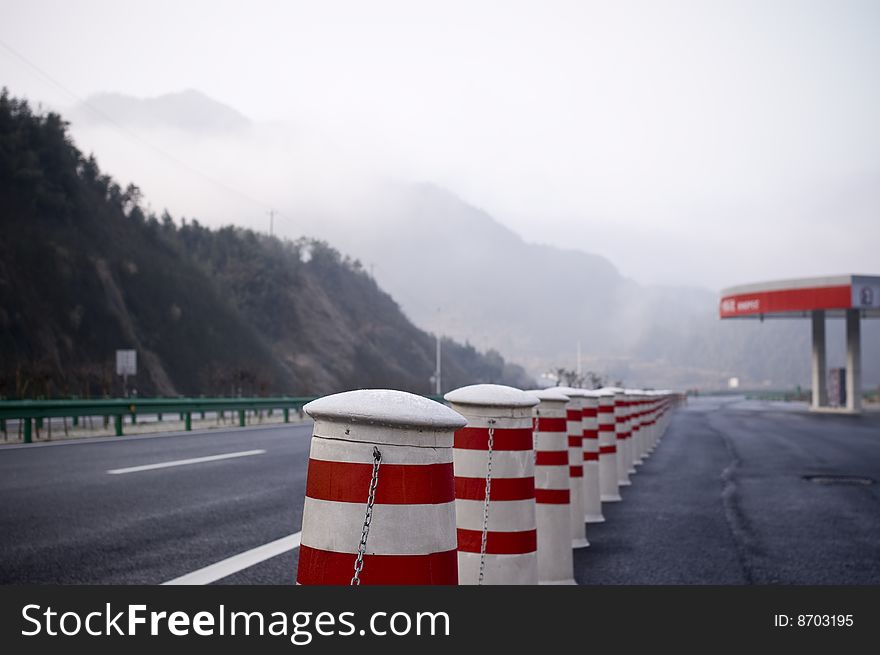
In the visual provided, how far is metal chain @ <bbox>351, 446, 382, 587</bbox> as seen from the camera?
3182 mm

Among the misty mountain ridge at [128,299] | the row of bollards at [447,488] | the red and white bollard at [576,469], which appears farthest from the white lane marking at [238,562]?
the misty mountain ridge at [128,299]

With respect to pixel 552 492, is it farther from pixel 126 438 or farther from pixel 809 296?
pixel 809 296

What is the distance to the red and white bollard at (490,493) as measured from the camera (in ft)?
16.8

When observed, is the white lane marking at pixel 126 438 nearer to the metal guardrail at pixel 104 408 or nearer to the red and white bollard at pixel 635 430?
the metal guardrail at pixel 104 408

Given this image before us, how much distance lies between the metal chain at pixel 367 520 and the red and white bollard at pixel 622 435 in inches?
386

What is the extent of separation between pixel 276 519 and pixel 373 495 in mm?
6085

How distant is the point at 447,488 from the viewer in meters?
3.43

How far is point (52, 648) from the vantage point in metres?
3.56

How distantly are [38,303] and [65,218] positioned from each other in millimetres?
9780

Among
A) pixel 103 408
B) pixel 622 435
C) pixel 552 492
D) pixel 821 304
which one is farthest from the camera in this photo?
pixel 821 304

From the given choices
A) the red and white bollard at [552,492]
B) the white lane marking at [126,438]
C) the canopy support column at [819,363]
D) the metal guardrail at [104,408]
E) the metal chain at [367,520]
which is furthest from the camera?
the canopy support column at [819,363]

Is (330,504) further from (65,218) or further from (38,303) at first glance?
(65,218)

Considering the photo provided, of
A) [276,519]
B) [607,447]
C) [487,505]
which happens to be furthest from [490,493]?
[607,447]

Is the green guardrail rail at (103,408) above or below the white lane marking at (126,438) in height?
above
